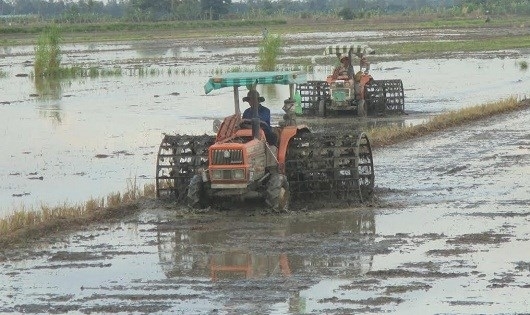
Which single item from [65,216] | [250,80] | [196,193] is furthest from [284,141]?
[65,216]

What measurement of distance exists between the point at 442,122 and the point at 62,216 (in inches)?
488

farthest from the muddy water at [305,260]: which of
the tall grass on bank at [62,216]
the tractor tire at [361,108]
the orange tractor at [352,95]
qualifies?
the orange tractor at [352,95]

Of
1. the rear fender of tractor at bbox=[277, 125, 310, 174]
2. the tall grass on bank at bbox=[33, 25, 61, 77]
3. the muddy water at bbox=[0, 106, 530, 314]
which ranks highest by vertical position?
the tall grass on bank at bbox=[33, 25, 61, 77]

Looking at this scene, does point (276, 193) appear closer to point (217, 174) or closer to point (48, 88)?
point (217, 174)

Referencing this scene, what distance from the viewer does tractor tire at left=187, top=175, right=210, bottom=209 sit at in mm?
15172

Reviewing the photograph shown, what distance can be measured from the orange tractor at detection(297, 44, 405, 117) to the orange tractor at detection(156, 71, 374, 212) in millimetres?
12064

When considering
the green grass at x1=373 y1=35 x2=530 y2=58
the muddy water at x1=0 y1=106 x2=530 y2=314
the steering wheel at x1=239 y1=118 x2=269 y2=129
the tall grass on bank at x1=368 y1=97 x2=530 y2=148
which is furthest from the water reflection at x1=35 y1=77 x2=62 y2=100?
the steering wheel at x1=239 y1=118 x2=269 y2=129

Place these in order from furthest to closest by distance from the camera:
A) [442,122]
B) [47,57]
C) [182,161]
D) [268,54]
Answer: [47,57]
[268,54]
[442,122]
[182,161]

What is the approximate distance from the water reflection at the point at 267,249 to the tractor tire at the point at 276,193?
0.26m

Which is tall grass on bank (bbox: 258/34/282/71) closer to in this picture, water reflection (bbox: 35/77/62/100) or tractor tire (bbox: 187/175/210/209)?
water reflection (bbox: 35/77/62/100)

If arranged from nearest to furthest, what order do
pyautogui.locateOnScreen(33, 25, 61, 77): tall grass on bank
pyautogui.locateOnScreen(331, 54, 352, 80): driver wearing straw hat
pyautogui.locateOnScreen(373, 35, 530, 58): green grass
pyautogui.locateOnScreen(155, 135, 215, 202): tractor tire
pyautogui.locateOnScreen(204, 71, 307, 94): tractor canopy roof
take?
pyautogui.locateOnScreen(204, 71, 307, 94): tractor canopy roof, pyautogui.locateOnScreen(155, 135, 215, 202): tractor tire, pyautogui.locateOnScreen(331, 54, 352, 80): driver wearing straw hat, pyautogui.locateOnScreen(33, 25, 61, 77): tall grass on bank, pyautogui.locateOnScreen(373, 35, 530, 58): green grass

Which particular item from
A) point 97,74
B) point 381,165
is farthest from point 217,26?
point 381,165

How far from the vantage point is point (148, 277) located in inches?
468

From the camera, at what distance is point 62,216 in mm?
14820
